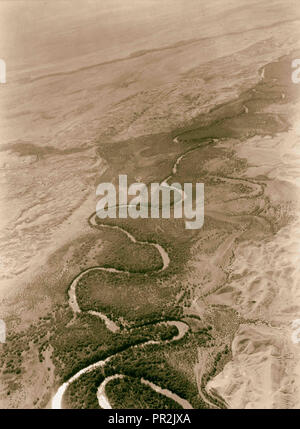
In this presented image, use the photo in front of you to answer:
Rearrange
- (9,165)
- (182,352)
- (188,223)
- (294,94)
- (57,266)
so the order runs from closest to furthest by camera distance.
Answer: (182,352) → (57,266) → (188,223) → (9,165) → (294,94)

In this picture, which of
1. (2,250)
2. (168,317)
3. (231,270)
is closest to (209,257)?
(231,270)

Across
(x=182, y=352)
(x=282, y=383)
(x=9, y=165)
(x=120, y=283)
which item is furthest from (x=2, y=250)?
(x=282, y=383)

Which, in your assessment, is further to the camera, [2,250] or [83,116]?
[83,116]

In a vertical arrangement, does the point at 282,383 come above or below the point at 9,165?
below

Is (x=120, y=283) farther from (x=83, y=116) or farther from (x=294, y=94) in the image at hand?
(x=294, y=94)
